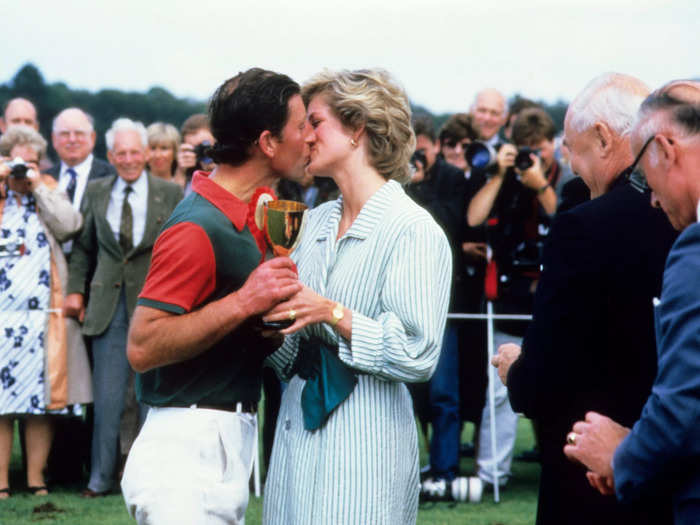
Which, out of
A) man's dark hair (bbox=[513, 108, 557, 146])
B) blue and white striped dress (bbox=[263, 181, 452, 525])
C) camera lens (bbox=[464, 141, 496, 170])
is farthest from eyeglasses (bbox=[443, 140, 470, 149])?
blue and white striped dress (bbox=[263, 181, 452, 525])

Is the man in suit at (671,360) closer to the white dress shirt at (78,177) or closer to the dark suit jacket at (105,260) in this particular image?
the dark suit jacket at (105,260)

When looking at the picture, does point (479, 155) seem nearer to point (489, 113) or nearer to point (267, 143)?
point (489, 113)

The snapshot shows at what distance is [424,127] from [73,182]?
9.10 ft

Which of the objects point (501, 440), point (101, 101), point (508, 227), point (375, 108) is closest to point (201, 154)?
point (508, 227)

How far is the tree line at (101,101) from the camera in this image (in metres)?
31.0

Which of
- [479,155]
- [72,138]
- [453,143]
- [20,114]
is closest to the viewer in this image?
[479,155]

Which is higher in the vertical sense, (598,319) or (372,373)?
(598,319)

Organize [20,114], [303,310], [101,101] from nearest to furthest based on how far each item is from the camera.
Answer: [303,310] → [20,114] → [101,101]

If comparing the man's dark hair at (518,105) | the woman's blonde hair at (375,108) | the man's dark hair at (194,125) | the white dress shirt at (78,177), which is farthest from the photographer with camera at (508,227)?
the woman's blonde hair at (375,108)

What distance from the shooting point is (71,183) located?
8.10 metres

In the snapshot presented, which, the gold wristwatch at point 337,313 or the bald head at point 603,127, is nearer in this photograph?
the bald head at point 603,127

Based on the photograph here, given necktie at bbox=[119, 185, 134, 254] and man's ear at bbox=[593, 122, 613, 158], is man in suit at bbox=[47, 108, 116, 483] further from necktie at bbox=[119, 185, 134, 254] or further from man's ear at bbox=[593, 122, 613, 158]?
man's ear at bbox=[593, 122, 613, 158]

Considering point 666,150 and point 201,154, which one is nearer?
point 666,150

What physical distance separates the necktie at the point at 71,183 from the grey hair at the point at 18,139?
1.39 ft
